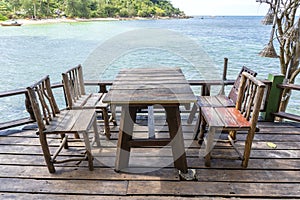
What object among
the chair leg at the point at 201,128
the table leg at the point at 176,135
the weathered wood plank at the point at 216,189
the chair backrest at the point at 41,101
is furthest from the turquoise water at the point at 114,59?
the weathered wood plank at the point at 216,189

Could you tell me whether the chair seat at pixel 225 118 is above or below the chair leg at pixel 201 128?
above

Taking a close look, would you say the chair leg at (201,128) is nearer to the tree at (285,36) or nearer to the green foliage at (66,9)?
the tree at (285,36)

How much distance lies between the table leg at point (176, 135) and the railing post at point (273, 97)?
5.01 feet

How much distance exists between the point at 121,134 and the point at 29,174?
805mm

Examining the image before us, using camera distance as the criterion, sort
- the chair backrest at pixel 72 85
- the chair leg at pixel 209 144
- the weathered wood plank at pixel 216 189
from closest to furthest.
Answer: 1. the weathered wood plank at pixel 216 189
2. the chair leg at pixel 209 144
3. the chair backrest at pixel 72 85

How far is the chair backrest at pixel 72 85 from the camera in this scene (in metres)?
2.05

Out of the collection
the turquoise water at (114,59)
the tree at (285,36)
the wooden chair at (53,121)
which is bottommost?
the turquoise water at (114,59)

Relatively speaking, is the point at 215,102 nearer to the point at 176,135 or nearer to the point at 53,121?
the point at 176,135

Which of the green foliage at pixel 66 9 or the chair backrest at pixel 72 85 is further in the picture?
the green foliage at pixel 66 9

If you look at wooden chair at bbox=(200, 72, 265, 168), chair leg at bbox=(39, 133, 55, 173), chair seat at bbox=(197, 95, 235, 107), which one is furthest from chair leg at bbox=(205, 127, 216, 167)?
chair leg at bbox=(39, 133, 55, 173)

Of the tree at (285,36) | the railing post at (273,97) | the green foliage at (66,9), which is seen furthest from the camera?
the green foliage at (66,9)

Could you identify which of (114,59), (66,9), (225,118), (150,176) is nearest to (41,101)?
(150,176)

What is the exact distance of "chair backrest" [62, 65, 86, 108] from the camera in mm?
2049

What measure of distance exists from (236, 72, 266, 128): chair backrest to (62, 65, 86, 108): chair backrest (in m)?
1.57
